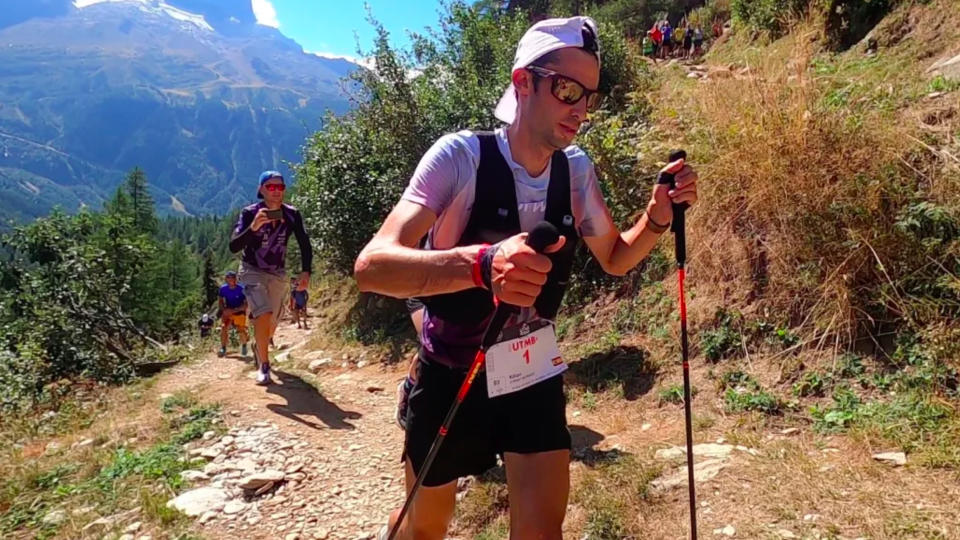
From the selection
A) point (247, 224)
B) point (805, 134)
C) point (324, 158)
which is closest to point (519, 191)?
point (805, 134)

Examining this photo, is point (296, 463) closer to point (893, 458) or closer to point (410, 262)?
point (410, 262)

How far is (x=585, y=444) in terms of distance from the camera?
16.6 ft

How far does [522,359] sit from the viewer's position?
2.55 metres

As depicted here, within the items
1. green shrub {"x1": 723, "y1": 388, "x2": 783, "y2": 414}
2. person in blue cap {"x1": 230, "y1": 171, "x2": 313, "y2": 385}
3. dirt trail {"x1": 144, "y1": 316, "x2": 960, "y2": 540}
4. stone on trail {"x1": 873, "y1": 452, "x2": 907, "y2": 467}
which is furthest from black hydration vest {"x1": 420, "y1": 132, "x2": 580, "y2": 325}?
person in blue cap {"x1": 230, "y1": 171, "x2": 313, "y2": 385}

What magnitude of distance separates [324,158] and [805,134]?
32.1 ft

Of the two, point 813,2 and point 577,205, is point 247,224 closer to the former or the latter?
point 577,205

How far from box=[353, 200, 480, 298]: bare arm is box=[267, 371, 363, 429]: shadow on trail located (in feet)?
15.6

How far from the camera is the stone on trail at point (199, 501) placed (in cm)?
467

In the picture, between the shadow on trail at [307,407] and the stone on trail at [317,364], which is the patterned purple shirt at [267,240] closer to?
the shadow on trail at [307,407]

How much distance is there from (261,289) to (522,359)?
546 centimetres

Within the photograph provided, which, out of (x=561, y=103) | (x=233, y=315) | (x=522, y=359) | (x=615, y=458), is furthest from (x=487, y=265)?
(x=233, y=315)

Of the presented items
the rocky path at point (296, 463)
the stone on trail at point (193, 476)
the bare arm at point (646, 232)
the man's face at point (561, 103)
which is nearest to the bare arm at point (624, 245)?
the bare arm at point (646, 232)

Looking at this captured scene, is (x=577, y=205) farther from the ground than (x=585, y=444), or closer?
farther from the ground

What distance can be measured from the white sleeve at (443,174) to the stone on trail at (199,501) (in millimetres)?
3670
